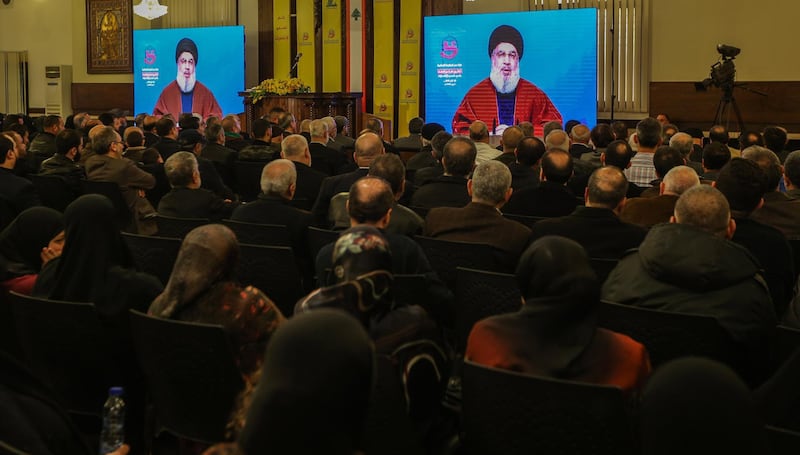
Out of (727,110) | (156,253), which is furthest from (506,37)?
(156,253)

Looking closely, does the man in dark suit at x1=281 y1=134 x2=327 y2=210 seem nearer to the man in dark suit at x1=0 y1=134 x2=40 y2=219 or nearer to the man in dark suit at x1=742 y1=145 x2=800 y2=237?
the man in dark suit at x1=0 y1=134 x2=40 y2=219

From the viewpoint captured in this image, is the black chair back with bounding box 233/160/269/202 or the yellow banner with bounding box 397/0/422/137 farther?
the yellow banner with bounding box 397/0/422/137

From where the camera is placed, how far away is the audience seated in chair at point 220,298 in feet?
9.58

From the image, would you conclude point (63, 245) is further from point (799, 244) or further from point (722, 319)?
point (799, 244)

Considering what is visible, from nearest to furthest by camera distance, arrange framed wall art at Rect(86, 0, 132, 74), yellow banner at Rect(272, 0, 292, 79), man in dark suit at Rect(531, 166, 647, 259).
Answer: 1. man in dark suit at Rect(531, 166, 647, 259)
2. yellow banner at Rect(272, 0, 292, 79)
3. framed wall art at Rect(86, 0, 132, 74)

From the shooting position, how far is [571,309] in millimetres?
2547

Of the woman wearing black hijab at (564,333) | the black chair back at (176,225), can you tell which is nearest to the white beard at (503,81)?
the black chair back at (176,225)

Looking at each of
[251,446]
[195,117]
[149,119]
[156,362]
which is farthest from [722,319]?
[149,119]

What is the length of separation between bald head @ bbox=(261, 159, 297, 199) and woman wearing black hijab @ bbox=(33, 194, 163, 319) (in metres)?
1.71

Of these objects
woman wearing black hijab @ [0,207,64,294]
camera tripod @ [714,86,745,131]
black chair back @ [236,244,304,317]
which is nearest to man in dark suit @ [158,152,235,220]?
black chair back @ [236,244,304,317]

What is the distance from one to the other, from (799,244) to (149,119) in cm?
887

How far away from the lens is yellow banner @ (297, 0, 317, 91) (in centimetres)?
1623

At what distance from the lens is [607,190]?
14.6ft

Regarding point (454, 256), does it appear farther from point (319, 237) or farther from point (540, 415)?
point (540, 415)
